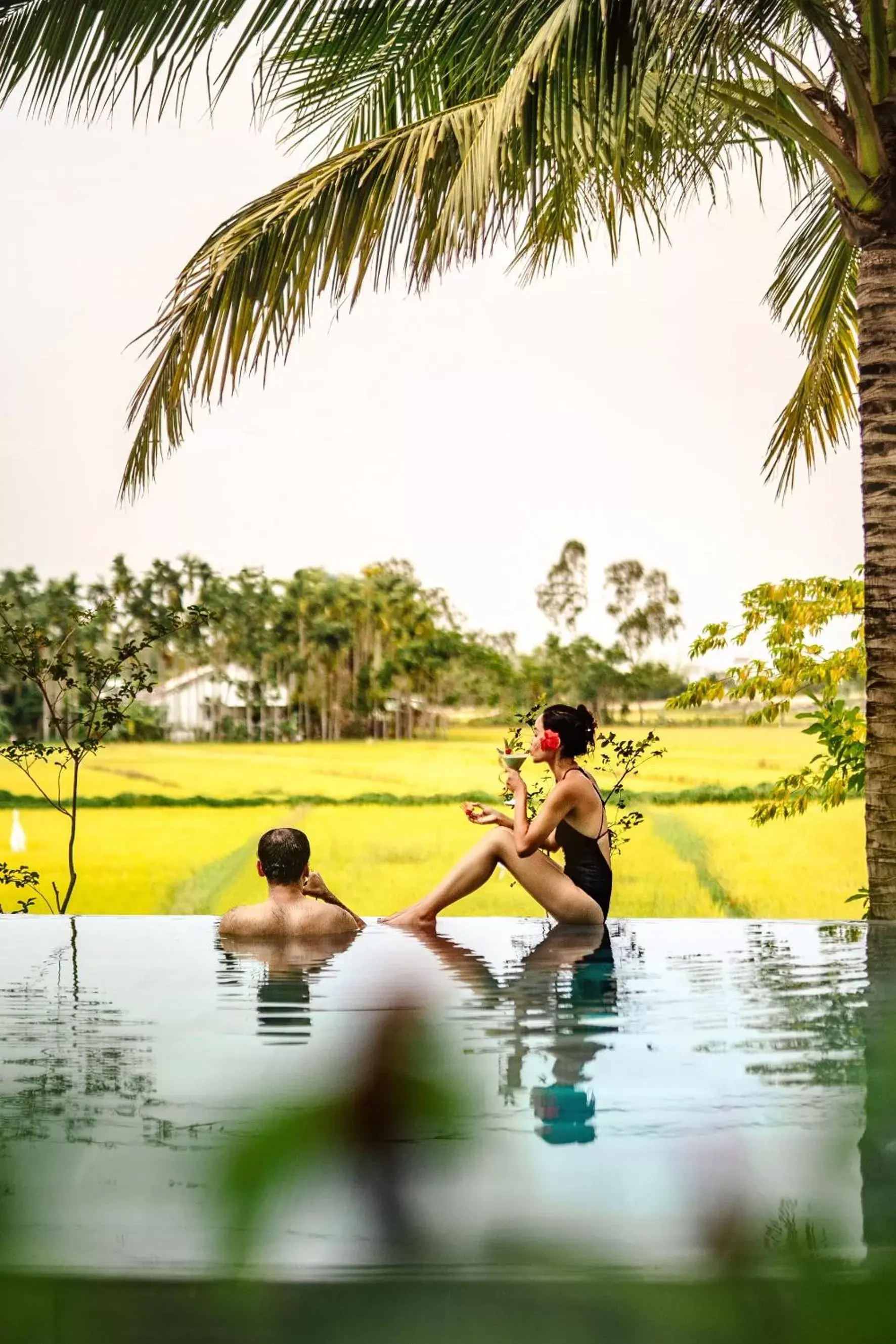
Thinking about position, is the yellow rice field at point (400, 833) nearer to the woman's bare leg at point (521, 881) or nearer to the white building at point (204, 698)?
the white building at point (204, 698)

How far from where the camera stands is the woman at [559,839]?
16.5 feet

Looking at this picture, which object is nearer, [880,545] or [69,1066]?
[69,1066]

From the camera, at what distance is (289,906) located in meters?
4.72

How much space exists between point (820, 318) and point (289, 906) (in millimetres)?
4530

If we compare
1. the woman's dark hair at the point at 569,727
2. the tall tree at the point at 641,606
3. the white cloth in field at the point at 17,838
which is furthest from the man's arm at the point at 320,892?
the white cloth in field at the point at 17,838

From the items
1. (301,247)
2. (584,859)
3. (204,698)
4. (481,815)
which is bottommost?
(584,859)

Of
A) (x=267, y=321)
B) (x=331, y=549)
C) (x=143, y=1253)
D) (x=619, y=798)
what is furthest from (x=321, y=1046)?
Answer: (x=331, y=549)

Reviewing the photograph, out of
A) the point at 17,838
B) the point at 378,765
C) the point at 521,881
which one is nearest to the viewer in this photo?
the point at 521,881

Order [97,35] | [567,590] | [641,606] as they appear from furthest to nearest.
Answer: [567,590] → [641,606] → [97,35]

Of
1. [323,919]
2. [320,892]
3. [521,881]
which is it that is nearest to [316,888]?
[320,892]

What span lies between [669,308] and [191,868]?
22.0 ft

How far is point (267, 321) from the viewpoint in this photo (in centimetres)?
565

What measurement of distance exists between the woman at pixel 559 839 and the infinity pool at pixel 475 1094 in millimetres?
562

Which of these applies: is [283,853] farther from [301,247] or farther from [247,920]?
[301,247]
